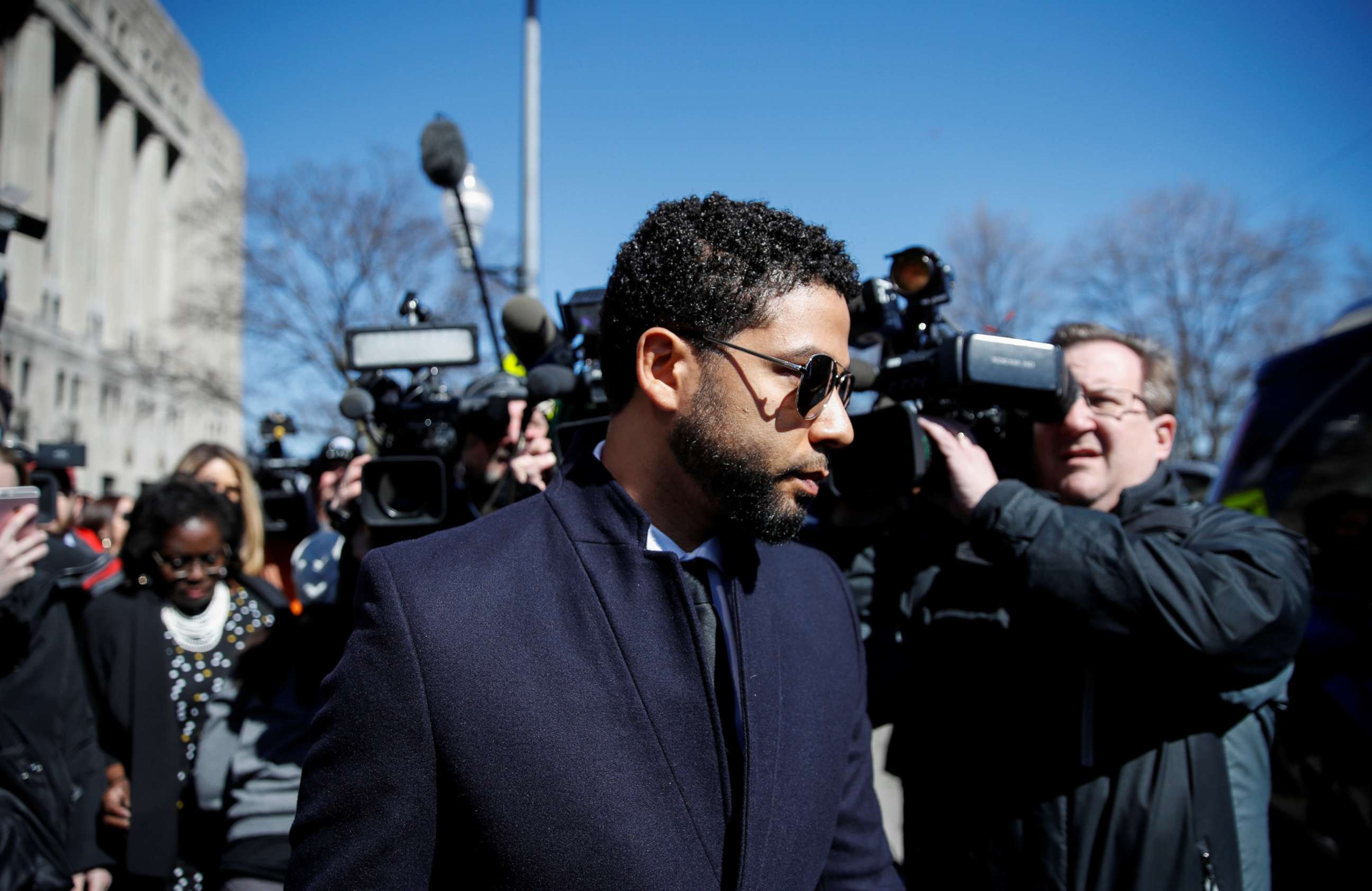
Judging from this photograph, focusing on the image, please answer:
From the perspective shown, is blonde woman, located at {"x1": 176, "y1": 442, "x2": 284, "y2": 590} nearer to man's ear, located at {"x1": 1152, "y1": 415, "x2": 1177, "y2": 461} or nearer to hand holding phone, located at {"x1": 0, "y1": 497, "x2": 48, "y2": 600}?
hand holding phone, located at {"x1": 0, "y1": 497, "x2": 48, "y2": 600}

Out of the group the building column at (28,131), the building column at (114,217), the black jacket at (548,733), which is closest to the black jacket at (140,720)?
the black jacket at (548,733)

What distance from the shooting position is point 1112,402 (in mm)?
2369

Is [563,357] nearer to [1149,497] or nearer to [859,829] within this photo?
[859,829]

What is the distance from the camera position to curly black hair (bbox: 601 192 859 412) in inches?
64.2

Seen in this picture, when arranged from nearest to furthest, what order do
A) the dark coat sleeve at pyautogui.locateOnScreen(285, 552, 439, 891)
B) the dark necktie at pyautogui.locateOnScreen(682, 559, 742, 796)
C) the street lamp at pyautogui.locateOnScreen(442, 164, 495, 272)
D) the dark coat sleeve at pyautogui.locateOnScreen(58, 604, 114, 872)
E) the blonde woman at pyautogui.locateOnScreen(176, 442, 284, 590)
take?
the dark coat sleeve at pyautogui.locateOnScreen(285, 552, 439, 891) < the dark necktie at pyautogui.locateOnScreen(682, 559, 742, 796) < the dark coat sleeve at pyautogui.locateOnScreen(58, 604, 114, 872) < the blonde woman at pyautogui.locateOnScreen(176, 442, 284, 590) < the street lamp at pyautogui.locateOnScreen(442, 164, 495, 272)

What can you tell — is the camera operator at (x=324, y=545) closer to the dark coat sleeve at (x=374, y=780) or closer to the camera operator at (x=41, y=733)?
the camera operator at (x=41, y=733)

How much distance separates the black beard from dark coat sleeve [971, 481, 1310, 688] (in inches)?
27.2

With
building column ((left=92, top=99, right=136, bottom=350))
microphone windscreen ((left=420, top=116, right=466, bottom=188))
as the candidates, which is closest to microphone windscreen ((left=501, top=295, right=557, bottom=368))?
microphone windscreen ((left=420, top=116, right=466, bottom=188))

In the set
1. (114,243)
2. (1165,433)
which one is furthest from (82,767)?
(114,243)

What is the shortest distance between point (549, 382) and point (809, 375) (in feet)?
2.87

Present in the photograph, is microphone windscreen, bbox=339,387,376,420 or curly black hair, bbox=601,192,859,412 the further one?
microphone windscreen, bbox=339,387,376,420

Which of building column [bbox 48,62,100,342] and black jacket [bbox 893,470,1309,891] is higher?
building column [bbox 48,62,100,342]

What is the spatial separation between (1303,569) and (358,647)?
6.95 ft

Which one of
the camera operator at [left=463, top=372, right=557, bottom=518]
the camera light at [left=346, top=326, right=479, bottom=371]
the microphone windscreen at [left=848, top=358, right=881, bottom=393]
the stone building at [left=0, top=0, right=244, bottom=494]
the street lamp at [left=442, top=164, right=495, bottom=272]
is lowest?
the camera operator at [left=463, top=372, right=557, bottom=518]
